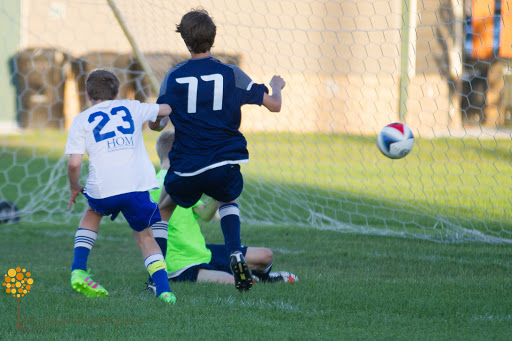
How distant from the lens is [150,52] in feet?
31.0

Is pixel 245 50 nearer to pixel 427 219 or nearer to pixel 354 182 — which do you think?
pixel 354 182

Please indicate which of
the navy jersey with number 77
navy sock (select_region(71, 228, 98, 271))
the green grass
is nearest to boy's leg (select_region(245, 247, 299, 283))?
the green grass

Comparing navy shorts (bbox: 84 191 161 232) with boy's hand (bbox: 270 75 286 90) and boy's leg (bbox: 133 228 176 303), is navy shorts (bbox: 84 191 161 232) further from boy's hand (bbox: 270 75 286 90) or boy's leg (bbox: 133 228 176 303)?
boy's hand (bbox: 270 75 286 90)

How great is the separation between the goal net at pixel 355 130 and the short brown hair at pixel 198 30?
2.59m

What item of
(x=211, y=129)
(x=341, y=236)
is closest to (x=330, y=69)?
(x=341, y=236)

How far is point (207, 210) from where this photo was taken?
4.57 metres

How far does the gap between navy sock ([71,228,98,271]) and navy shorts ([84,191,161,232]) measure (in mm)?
326

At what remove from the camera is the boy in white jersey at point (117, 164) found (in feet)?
12.7

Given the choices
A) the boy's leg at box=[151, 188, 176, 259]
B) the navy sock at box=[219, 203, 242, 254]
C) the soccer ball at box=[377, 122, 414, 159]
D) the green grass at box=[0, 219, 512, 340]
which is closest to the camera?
the green grass at box=[0, 219, 512, 340]

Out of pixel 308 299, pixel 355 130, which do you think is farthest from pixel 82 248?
pixel 355 130

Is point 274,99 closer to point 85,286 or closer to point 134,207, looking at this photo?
point 134,207

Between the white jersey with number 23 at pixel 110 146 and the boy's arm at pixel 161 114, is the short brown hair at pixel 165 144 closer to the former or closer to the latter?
the boy's arm at pixel 161 114

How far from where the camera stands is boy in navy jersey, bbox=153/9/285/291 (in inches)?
156

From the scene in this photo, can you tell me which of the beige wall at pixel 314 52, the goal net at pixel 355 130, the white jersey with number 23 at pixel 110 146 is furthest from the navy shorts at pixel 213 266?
the beige wall at pixel 314 52
